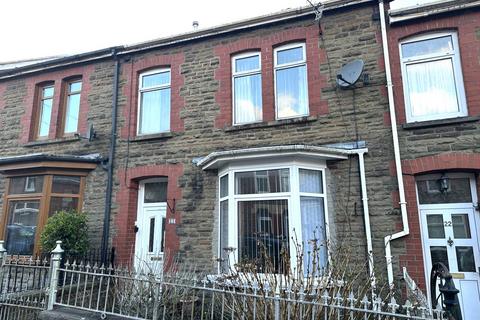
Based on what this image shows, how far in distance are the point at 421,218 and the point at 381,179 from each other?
1.03 meters

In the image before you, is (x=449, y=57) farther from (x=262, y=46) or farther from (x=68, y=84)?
(x=68, y=84)

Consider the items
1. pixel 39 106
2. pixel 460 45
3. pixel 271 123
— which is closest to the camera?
pixel 460 45

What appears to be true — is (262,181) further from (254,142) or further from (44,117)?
(44,117)

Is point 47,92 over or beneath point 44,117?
over

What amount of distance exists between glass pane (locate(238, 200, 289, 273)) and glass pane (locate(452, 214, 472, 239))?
3.09m

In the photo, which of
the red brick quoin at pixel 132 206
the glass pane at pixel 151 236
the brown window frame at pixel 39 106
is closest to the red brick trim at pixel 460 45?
the red brick quoin at pixel 132 206

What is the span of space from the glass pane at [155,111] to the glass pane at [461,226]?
6.74 meters

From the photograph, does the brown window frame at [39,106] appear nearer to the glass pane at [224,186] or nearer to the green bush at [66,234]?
the green bush at [66,234]

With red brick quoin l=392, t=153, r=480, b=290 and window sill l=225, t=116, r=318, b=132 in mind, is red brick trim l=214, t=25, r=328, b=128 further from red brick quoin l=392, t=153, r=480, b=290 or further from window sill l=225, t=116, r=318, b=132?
red brick quoin l=392, t=153, r=480, b=290

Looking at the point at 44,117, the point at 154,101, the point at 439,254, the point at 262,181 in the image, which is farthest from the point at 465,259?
the point at 44,117

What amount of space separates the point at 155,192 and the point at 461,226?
676 cm

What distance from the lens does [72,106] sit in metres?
10.3

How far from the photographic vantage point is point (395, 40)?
24.1 ft

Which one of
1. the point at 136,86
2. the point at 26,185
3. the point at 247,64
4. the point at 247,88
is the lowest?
the point at 26,185
